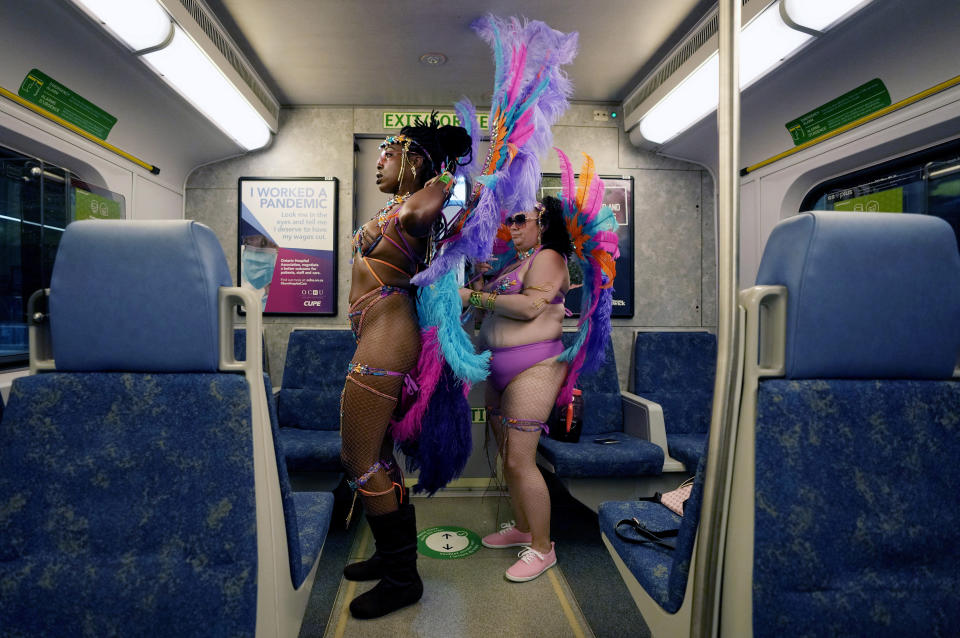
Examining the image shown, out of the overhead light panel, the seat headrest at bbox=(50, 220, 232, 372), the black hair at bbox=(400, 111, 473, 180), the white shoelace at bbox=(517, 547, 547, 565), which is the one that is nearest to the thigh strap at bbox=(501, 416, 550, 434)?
the white shoelace at bbox=(517, 547, 547, 565)

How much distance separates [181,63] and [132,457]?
2492 millimetres

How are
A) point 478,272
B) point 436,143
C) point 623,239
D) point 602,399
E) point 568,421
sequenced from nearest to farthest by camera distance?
point 436,143 < point 478,272 < point 568,421 < point 602,399 < point 623,239

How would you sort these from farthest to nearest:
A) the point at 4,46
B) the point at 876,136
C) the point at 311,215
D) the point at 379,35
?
the point at 311,215
the point at 379,35
the point at 876,136
the point at 4,46

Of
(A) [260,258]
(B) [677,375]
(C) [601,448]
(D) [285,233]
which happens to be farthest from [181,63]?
(B) [677,375]

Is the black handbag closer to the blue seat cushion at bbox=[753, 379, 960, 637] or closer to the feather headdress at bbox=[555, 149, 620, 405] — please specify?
the feather headdress at bbox=[555, 149, 620, 405]

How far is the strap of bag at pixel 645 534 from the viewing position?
58.7 inches

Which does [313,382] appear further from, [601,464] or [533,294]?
[601,464]

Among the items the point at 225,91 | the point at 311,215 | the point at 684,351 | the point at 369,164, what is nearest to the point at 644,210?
the point at 684,351

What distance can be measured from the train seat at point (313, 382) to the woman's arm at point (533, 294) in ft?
4.62

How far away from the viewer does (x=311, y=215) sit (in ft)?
12.4

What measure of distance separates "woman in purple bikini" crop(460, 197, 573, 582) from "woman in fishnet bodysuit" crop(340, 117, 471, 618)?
0.53 m

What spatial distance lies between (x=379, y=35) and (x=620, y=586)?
343 cm

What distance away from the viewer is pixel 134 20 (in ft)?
7.39

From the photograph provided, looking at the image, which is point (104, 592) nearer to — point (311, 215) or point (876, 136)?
point (311, 215)
